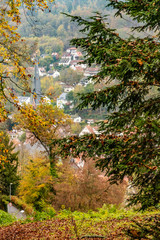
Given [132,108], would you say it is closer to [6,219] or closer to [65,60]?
[6,219]

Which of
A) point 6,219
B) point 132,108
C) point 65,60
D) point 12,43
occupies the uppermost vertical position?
point 65,60

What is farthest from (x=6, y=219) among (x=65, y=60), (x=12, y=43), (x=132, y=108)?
(x=65, y=60)

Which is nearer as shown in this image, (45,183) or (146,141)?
(146,141)

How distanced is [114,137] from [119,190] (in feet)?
41.1

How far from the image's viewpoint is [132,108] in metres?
3.63

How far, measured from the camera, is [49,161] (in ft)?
53.0

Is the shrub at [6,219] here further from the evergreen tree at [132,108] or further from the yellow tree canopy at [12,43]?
the evergreen tree at [132,108]

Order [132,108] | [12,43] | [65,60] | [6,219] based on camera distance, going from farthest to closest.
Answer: [65,60] < [6,219] < [12,43] < [132,108]

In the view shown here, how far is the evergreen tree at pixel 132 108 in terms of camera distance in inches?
117

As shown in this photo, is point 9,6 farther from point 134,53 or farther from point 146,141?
point 146,141

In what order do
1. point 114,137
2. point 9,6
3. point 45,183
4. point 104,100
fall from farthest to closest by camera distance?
point 45,183, point 9,6, point 104,100, point 114,137

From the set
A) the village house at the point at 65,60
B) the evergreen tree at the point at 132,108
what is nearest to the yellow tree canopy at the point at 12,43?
the evergreen tree at the point at 132,108

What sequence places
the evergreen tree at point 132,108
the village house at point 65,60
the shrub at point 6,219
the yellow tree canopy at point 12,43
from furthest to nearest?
1. the village house at point 65,60
2. the shrub at point 6,219
3. the yellow tree canopy at point 12,43
4. the evergreen tree at point 132,108

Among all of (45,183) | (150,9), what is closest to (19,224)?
(150,9)
